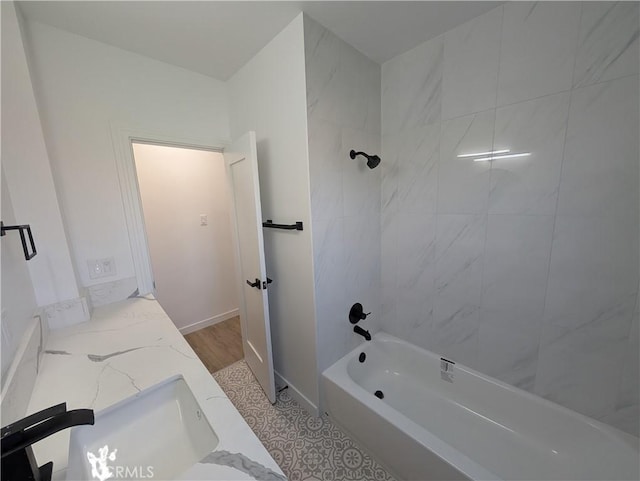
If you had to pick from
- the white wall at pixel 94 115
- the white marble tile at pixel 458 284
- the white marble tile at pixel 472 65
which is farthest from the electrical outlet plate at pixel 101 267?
the white marble tile at pixel 472 65

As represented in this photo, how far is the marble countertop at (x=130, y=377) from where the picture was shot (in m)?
0.64

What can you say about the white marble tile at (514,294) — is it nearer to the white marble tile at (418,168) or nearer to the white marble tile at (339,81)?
the white marble tile at (418,168)

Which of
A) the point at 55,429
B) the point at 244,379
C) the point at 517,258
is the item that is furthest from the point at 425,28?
the point at 244,379

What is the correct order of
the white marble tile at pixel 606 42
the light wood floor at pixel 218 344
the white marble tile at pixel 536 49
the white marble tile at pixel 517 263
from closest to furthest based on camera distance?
the white marble tile at pixel 606 42, the white marble tile at pixel 536 49, the white marble tile at pixel 517 263, the light wood floor at pixel 218 344

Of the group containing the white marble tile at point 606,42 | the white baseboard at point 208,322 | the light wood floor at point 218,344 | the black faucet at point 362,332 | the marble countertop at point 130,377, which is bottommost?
the light wood floor at point 218,344

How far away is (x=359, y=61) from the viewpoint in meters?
1.61

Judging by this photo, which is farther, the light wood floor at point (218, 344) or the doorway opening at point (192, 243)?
the doorway opening at point (192, 243)

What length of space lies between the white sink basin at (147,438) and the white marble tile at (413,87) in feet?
6.18

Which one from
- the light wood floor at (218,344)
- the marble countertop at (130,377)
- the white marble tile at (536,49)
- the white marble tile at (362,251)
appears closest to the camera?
the marble countertop at (130,377)

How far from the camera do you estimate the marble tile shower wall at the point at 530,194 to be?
110 cm

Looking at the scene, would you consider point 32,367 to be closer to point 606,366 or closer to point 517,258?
point 517,258

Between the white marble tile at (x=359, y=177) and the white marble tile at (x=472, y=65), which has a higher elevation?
the white marble tile at (x=472, y=65)

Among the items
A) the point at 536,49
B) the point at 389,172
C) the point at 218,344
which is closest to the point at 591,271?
the point at 536,49

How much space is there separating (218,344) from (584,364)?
2.77 meters
